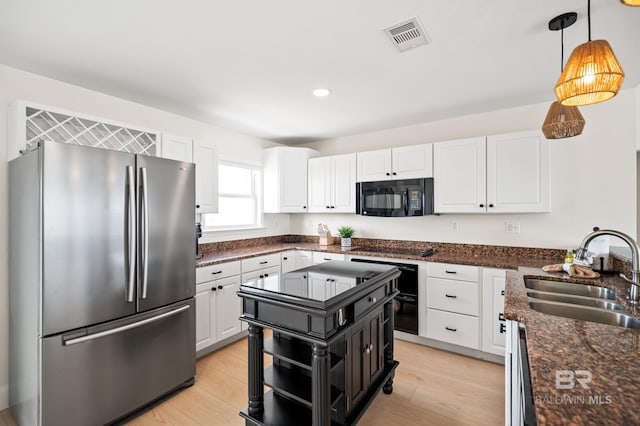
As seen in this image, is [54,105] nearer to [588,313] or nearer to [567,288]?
[588,313]

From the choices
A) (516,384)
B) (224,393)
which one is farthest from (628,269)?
(224,393)

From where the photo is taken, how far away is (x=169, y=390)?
2.26 meters

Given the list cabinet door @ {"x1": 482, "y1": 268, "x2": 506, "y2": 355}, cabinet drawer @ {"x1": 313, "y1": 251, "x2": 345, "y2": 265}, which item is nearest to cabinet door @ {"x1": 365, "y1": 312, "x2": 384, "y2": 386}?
Answer: cabinet door @ {"x1": 482, "y1": 268, "x2": 506, "y2": 355}

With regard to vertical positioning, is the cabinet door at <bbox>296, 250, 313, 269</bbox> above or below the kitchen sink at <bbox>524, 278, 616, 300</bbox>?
below

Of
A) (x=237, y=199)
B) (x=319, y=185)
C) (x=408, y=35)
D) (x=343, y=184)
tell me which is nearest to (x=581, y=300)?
(x=408, y=35)

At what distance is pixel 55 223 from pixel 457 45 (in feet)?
8.81

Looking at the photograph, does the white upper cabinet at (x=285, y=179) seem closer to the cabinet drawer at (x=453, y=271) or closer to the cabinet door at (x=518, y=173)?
the cabinet drawer at (x=453, y=271)

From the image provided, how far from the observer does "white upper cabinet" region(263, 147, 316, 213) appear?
165 inches

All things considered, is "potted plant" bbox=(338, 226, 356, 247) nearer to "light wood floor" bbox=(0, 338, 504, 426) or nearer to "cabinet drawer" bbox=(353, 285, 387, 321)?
"light wood floor" bbox=(0, 338, 504, 426)

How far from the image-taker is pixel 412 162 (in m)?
3.45

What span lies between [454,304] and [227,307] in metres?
2.28

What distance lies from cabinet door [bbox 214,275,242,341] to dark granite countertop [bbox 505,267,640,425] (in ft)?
8.19

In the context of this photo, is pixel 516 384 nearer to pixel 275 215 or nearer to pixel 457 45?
pixel 457 45

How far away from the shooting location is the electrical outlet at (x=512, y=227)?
10.3 feet
